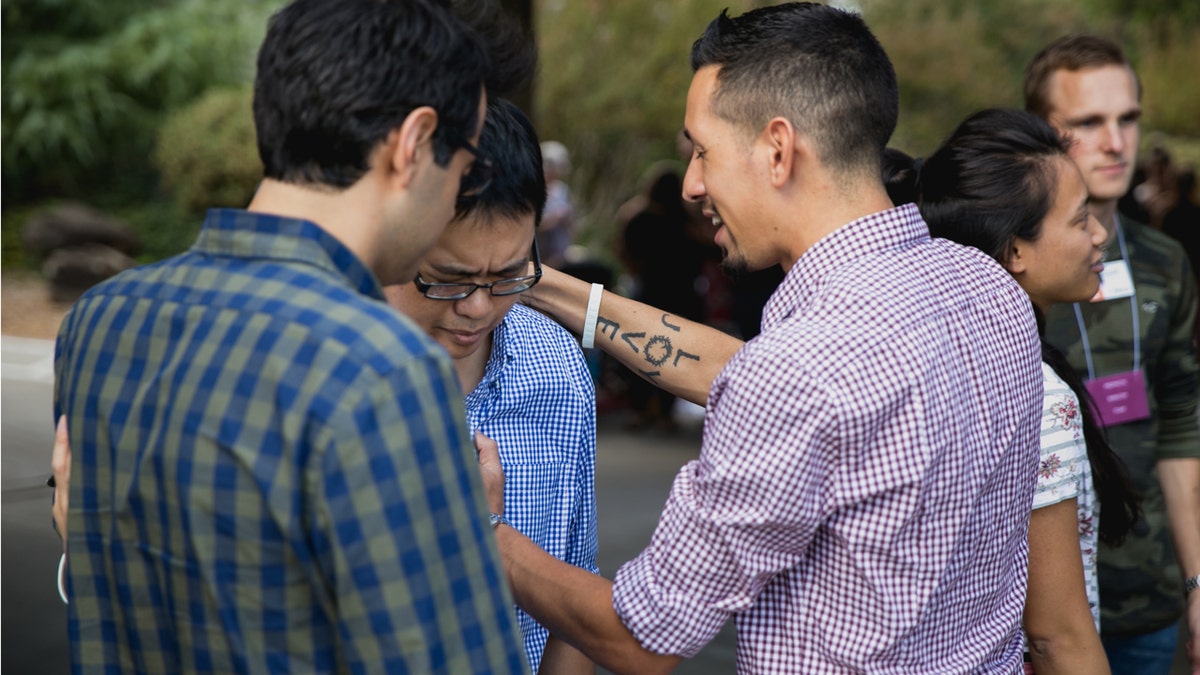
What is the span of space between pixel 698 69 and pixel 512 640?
1.06 metres

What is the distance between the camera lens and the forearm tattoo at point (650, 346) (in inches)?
97.5

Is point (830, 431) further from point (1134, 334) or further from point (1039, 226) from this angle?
point (1134, 334)

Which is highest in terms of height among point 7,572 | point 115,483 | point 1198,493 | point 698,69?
point 698,69

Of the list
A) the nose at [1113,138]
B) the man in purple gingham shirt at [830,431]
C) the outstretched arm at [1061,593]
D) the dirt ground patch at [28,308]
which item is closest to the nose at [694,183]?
the man in purple gingham shirt at [830,431]

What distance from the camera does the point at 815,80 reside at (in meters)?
Result: 1.86

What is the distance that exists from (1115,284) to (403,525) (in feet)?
7.58

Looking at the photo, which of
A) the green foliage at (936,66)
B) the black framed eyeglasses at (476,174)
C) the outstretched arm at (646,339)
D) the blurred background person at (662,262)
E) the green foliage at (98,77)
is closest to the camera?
the black framed eyeglasses at (476,174)

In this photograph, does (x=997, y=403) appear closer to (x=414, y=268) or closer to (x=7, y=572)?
(x=414, y=268)

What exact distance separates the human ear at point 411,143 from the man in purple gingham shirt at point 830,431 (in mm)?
516

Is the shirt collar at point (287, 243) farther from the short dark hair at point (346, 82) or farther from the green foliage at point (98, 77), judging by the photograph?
the green foliage at point (98, 77)

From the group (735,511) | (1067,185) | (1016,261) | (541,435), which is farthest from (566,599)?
(1067,185)

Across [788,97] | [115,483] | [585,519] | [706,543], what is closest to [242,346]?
[115,483]

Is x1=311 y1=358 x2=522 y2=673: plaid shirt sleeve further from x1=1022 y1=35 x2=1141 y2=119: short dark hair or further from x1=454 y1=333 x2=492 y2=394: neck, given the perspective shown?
x1=1022 y1=35 x2=1141 y2=119: short dark hair

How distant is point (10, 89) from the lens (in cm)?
1479
